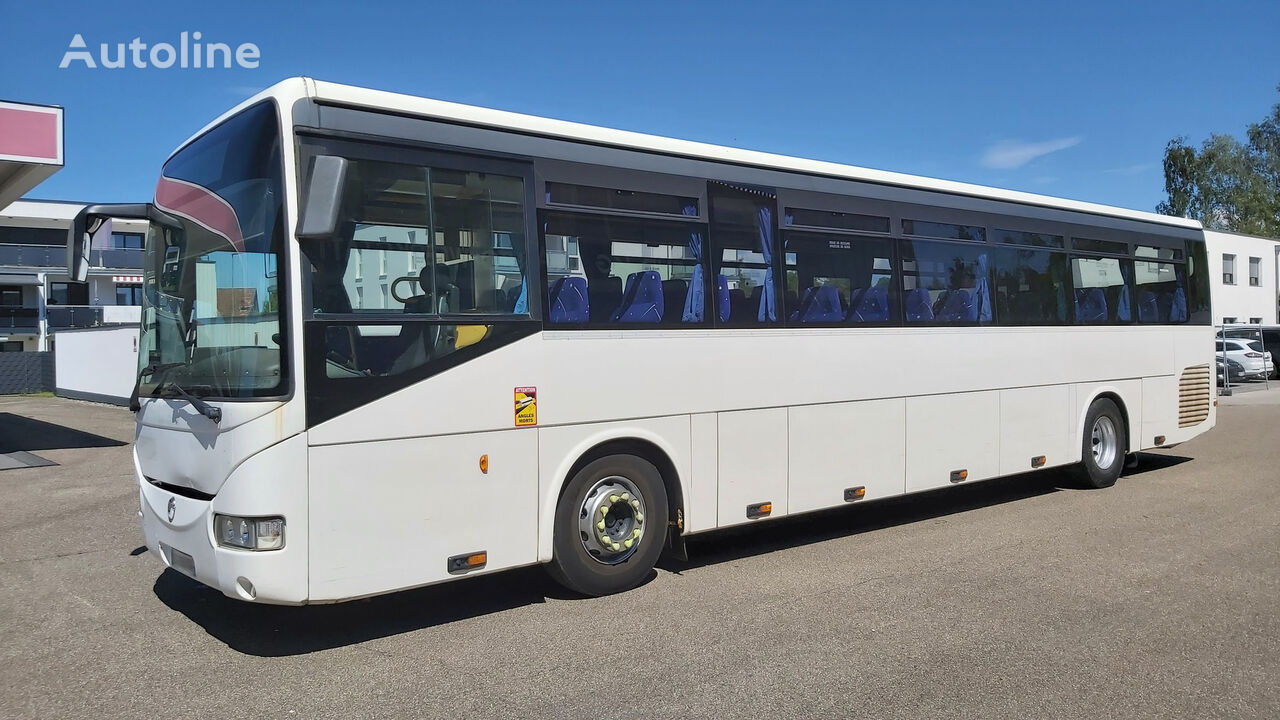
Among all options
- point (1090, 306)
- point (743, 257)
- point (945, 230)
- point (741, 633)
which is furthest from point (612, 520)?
point (1090, 306)

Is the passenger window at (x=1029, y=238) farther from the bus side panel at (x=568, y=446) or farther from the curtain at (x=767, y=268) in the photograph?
the bus side panel at (x=568, y=446)

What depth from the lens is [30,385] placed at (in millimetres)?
37438

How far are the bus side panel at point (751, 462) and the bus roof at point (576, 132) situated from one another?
211cm

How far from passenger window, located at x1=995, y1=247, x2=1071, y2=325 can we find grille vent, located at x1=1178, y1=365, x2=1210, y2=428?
319 centimetres

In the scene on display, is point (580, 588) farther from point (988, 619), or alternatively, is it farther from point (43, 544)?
point (43, 544)

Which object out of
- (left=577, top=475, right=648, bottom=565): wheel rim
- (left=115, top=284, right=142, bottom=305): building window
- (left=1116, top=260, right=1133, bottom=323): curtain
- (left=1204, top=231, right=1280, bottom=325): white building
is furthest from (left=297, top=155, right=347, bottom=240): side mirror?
(left=115, top=284, right=142, bottom=305): building window

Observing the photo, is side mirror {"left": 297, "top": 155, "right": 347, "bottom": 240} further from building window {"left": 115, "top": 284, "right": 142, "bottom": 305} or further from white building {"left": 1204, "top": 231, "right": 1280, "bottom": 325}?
building window {"left": 115, "top": 284, "right": 142, "bottom": 305}

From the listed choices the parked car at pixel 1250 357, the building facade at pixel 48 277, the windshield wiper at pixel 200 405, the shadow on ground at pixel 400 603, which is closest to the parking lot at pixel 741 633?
the shadow on ground at pixel 400 603

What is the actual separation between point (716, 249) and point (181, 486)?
13.5ft

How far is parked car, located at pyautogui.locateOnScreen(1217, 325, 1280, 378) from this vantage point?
33.8 meters

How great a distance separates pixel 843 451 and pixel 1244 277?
45657 mm

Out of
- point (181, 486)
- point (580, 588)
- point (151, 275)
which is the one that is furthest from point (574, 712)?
point (151, 275)

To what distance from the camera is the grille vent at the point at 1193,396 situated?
40.8 ft

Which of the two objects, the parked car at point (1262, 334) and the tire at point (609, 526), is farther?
the parked car at point (1262, 334)
